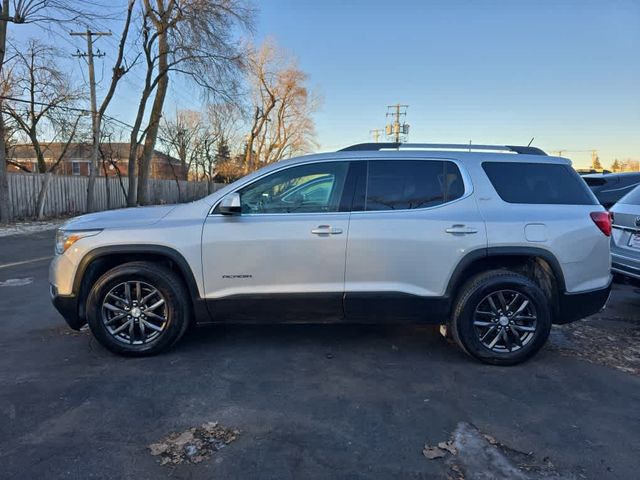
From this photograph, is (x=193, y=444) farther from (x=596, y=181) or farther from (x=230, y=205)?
(x=596, y=181)

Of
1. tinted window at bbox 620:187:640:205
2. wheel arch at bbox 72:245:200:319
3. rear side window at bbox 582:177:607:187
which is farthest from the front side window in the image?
rear side window at bbox 582:177:607:187

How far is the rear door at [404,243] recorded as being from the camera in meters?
3.73

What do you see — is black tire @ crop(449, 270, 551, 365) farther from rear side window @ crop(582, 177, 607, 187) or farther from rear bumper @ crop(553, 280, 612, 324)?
rear side window @ crop(582, 177, 607, 187)

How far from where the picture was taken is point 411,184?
12.9ft

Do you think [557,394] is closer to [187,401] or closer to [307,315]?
[307,315]

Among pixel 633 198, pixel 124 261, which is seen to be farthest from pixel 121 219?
pixel 633 198

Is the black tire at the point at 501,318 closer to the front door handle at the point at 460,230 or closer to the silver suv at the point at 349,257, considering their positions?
the silver suv at the point at 349,257

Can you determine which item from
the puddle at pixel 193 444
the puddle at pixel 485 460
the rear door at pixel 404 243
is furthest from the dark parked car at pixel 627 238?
the puddle at pixel 193 444

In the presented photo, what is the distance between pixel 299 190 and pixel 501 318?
211cm

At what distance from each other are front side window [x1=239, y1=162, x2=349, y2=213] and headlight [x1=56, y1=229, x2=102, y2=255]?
134 cm

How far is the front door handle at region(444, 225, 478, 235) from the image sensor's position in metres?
3.75

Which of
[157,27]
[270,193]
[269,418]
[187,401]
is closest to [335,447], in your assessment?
[269,418]

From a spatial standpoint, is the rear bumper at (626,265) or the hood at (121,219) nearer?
the hood at (121,219)

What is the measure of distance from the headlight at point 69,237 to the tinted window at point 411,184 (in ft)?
7.96
